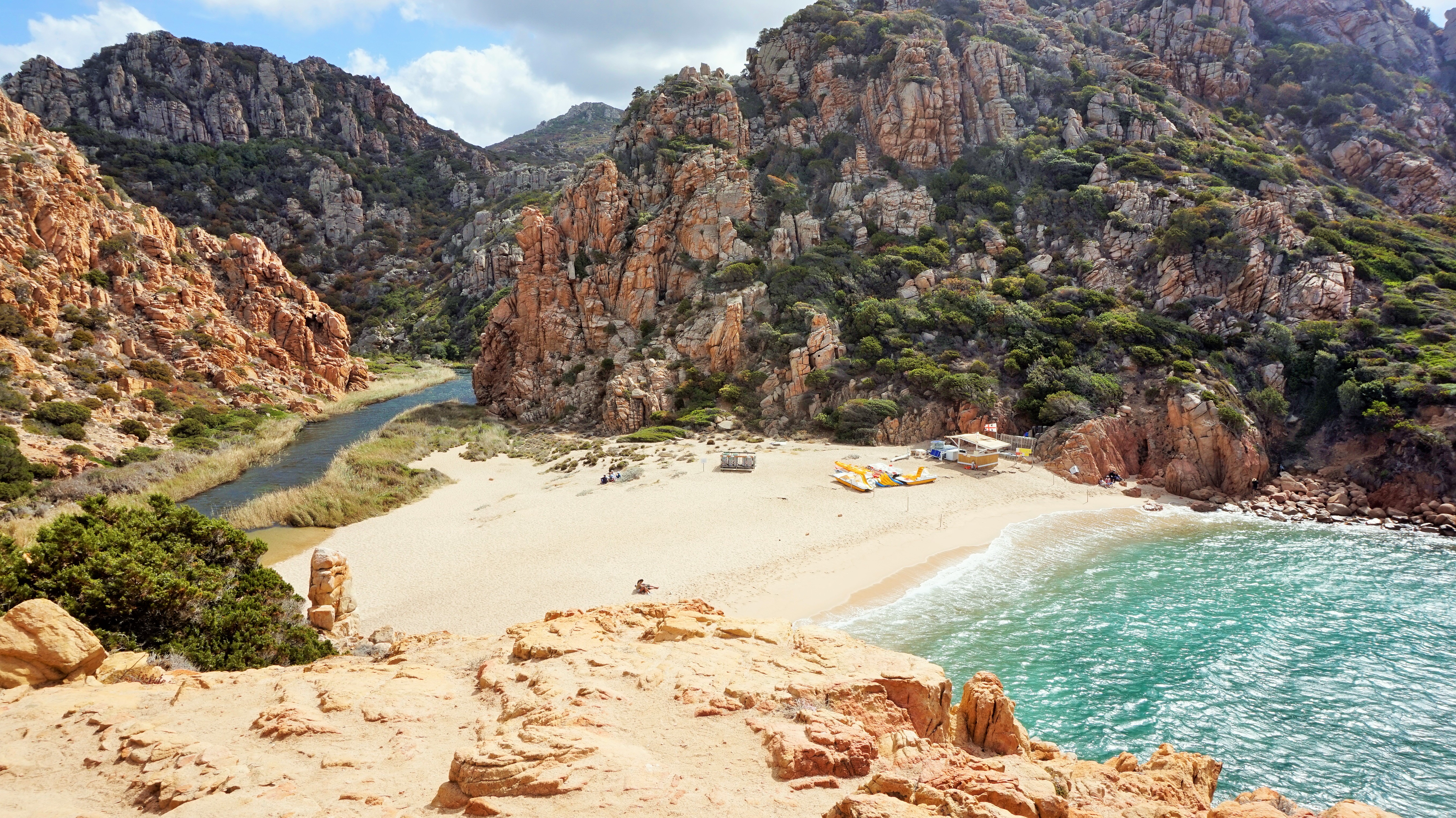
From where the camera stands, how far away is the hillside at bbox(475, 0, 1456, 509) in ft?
98.9

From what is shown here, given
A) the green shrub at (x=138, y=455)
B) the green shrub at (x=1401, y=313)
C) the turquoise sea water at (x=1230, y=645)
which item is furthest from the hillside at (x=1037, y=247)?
the green shrub at (x=138, y=455)

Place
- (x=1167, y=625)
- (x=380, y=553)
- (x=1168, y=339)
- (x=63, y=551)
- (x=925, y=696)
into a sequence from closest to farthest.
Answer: (x=925, y=696), (x=63, y=551), (x=1167, y=625), (x=380, y=553), (x=1168, y=339)

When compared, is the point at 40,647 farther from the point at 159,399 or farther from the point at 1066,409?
the point at 159,399

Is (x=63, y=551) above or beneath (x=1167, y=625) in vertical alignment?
above

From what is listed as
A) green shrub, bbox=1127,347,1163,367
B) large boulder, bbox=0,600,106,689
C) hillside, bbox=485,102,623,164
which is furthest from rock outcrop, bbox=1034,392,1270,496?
hillside, bbox=485,102,623,164

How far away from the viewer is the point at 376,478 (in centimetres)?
2741

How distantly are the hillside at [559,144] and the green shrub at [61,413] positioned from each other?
316 feet

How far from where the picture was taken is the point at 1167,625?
1666 cm

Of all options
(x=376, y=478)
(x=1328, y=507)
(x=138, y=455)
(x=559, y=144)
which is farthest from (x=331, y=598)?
(x=559, y=144)

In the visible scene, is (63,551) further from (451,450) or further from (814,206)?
(814,206)

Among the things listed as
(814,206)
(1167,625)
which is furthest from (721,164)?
(1167,625)

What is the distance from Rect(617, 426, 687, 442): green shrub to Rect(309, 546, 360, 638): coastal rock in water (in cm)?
1988

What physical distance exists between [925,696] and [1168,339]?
32.8 meters

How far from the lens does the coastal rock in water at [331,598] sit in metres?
13.4
